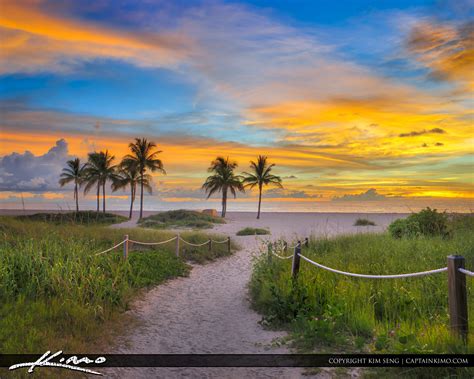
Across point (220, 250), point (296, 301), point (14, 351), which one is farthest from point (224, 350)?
point (220, 250)

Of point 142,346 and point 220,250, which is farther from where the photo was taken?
point 220,250

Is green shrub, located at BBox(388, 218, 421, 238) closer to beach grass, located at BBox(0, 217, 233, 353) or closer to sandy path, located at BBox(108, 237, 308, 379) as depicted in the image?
sandy path, located at BBox(108, 237, 308, 379)

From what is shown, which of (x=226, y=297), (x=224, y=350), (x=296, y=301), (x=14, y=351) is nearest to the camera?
(x=14, y=351)

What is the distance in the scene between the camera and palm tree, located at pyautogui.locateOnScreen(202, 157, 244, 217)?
51.8m

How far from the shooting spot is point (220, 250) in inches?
731

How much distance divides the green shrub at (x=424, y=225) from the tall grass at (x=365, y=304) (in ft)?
16.1

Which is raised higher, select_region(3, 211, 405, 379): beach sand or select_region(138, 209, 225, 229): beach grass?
select_region(3, 211, 405, 379): beach sand

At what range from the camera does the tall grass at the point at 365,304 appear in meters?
5.19

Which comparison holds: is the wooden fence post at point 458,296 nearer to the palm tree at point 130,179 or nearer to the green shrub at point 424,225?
the green shrub at point 424,225

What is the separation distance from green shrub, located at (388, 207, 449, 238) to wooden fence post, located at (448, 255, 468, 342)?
11520mm

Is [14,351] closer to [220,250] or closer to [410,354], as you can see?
[410,354]

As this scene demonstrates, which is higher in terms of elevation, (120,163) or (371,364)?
(120,163)

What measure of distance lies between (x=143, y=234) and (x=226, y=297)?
34.1 ft

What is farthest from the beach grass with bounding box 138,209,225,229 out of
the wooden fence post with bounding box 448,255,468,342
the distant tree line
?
the wooden fence post with bounding box 448,255,468,342
